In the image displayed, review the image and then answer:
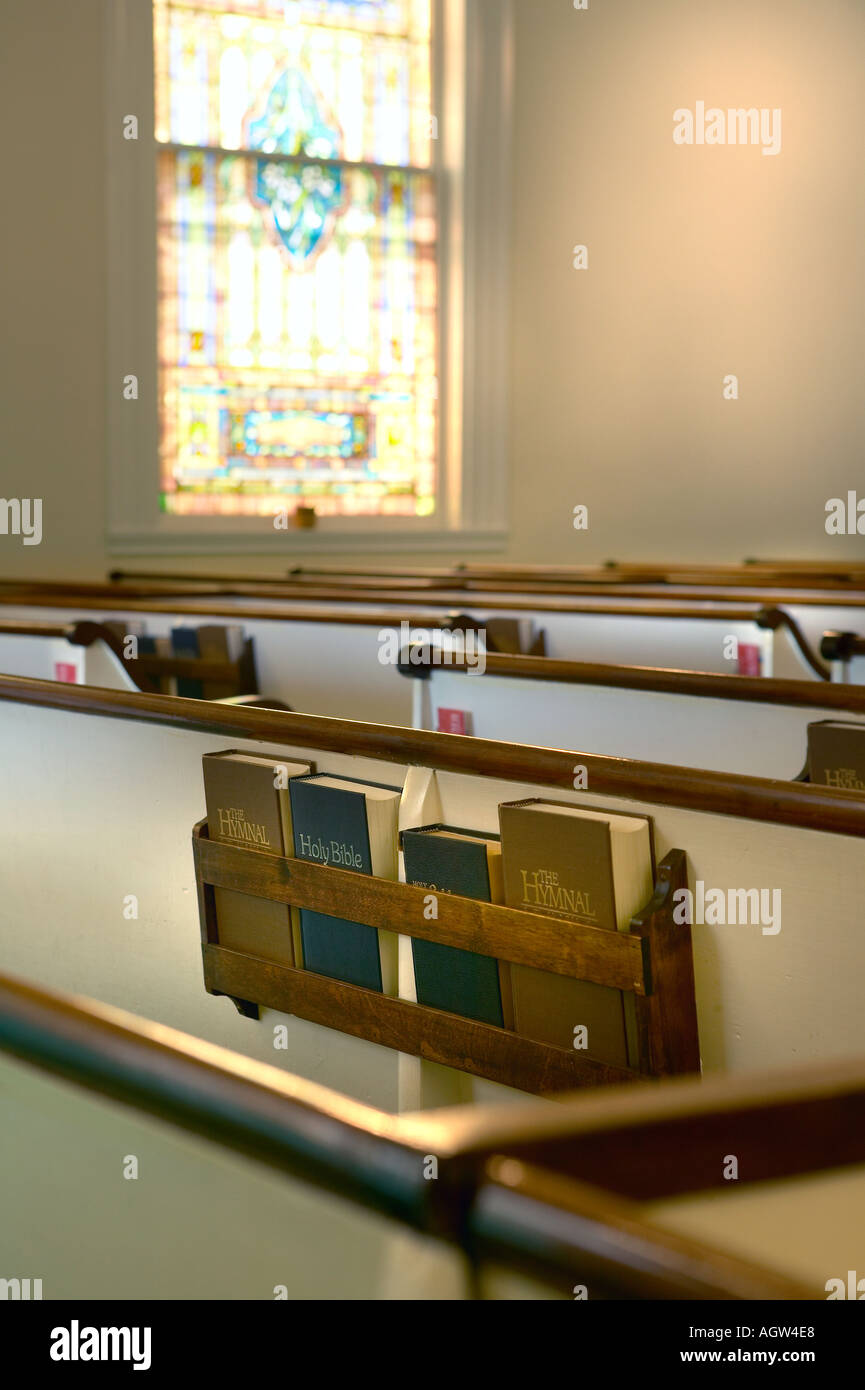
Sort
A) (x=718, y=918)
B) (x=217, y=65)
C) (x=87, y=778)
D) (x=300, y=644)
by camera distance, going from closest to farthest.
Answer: (x=718, y=918) < (x=87, y=778) < (x=300, y=644) < (x=217, y=65)

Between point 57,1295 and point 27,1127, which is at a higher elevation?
point 27,1127

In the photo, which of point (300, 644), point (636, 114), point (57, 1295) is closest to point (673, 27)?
point (636, 114)

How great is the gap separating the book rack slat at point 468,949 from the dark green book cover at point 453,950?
0.6 inches

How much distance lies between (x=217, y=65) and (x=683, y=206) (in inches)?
104

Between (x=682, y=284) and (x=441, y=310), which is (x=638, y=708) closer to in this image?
(x=441, y=310)

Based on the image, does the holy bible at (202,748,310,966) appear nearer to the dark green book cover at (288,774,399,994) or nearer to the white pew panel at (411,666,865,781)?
the dark green book cover at (288,774,399,994)

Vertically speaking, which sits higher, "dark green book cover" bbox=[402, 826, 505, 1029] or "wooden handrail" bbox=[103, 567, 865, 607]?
"wooden handrail" bbox=[103, 567, 865, 607]

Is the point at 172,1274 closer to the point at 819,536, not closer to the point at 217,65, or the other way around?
the point at 217,65

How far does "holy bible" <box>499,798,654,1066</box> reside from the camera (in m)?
1.50

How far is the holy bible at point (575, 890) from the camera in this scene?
4.92 feet

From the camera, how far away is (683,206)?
26.7 ft

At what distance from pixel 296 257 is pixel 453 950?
258 inches

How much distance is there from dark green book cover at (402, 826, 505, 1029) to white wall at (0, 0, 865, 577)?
6.30 metres

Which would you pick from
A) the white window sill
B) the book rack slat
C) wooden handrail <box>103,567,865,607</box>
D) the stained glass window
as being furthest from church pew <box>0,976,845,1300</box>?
the stained glass window
